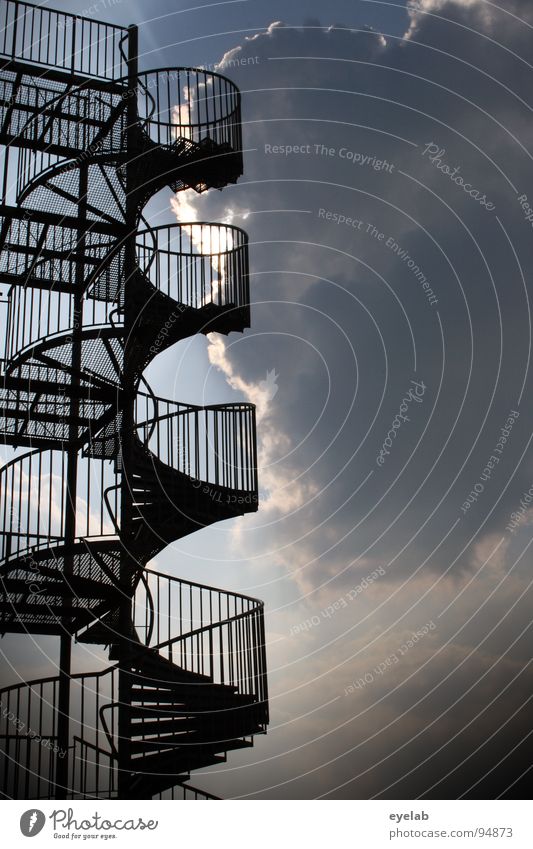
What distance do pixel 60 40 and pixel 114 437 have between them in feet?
16.9

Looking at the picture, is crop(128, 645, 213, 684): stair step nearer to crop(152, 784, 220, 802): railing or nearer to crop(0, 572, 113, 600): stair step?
crop(0, 572, 113, 600): stair step

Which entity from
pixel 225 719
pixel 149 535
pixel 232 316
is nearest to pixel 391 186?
pixel 232 316

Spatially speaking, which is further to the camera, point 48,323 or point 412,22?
point 412,22

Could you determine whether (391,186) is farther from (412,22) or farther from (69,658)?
(69,658)

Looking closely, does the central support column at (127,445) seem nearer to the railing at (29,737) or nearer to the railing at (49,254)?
the railing at (49,254)

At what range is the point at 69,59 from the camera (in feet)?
39.2

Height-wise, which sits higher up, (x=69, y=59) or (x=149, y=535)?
(x=69, y=59)

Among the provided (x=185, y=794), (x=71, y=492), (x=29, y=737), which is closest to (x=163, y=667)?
(x=29, y=737)
